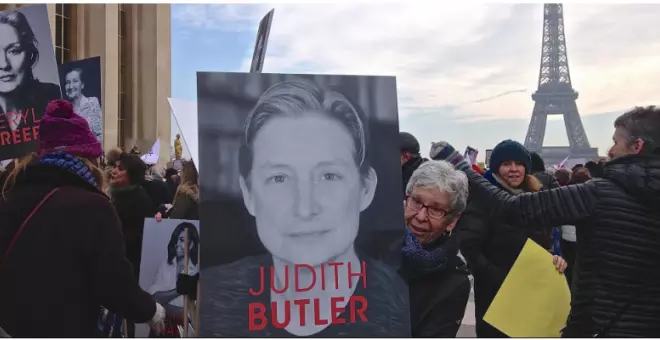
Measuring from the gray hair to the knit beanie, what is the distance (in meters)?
1.43

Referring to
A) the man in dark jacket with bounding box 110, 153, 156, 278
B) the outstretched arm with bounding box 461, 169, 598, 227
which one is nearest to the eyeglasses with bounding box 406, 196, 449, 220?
the outstretched arm with bounding box 461, 169, 598, 227

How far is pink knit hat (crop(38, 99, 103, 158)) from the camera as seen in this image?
2.69 meters

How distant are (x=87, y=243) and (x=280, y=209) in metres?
0.75

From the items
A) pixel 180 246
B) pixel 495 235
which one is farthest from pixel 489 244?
pixel 180 246

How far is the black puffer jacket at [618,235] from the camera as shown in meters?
2.75

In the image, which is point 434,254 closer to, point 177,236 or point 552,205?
point 552,205

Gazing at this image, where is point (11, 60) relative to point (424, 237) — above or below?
above

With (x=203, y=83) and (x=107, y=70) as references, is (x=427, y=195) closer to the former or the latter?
(x=203, y=83)

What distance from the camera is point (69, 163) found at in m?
2.63

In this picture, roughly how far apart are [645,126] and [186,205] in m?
3.33

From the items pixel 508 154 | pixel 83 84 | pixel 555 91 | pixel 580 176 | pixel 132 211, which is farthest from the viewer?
pixel 555 91

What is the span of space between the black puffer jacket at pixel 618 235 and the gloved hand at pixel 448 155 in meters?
0.33

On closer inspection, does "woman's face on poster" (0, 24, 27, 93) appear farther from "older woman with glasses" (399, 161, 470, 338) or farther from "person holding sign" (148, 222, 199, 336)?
"older woman with glasses" (399, 161, 470, 338)

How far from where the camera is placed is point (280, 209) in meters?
2.47
